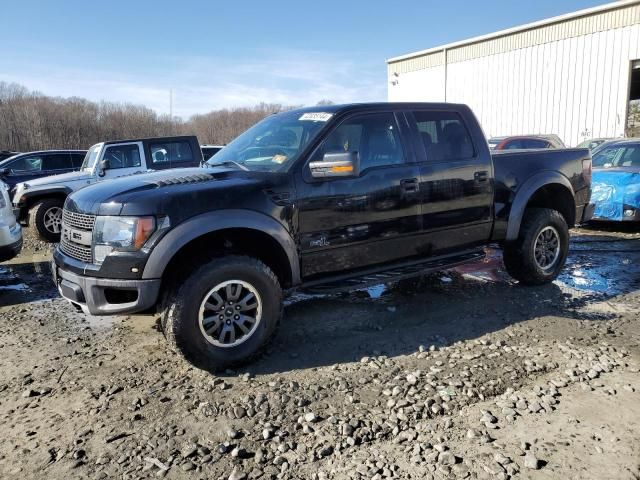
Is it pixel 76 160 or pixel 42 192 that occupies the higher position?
pixel 76 160

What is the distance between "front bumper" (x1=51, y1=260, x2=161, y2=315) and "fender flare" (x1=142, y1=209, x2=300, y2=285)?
9 cm

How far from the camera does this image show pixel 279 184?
12.3ft

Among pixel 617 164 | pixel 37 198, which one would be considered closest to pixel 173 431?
pixel 37 198

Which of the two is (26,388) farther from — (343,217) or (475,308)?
(475,308)

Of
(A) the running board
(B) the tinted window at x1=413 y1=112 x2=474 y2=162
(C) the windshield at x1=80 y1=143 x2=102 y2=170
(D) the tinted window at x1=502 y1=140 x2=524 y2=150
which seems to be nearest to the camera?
(A) the running board

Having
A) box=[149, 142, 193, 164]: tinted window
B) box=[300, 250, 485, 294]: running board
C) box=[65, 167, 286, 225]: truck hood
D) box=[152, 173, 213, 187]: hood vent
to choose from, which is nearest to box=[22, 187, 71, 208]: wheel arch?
box=[149, 142, 193, 164]: tinted window

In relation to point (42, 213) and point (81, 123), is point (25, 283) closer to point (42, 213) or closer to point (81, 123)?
point (42, 213)

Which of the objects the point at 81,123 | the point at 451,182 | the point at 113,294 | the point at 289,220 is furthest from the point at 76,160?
the point at 81,123

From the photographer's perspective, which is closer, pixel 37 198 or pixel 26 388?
pixel 26 388

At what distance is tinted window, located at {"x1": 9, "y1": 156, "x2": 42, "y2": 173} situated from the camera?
13180mm

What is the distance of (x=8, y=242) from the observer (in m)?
5.97

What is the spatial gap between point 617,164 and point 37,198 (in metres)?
10.9

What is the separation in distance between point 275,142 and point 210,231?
3.89 ft

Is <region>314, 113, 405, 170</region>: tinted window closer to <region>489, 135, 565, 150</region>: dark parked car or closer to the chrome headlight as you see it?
the chrome headlight
